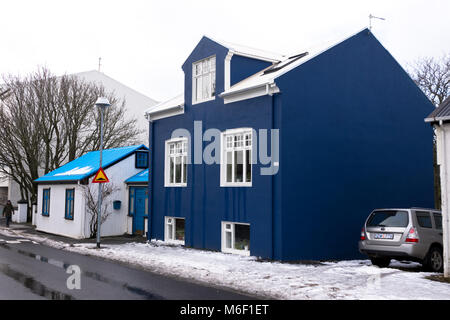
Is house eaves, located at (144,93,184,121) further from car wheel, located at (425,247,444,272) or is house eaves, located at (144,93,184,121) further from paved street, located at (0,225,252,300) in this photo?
car wheel, located at (425,247,444,272)

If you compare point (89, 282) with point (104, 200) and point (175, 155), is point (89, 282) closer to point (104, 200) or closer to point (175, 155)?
point (175, 155)

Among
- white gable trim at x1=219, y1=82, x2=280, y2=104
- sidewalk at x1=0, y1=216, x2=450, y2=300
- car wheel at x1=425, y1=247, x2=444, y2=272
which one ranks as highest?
white gable trim at x1=219, y1=82, x2=280, y2=104

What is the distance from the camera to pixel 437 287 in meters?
9.12

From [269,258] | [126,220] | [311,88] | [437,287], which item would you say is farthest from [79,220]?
[437,287]

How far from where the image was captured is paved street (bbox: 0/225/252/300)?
8359 mm

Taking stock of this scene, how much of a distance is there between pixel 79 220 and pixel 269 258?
10.9 m

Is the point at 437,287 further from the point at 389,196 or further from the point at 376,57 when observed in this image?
the point at 376,57

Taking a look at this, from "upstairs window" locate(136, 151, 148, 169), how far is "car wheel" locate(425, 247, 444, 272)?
15.2 metres

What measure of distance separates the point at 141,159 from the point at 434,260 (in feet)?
50.8

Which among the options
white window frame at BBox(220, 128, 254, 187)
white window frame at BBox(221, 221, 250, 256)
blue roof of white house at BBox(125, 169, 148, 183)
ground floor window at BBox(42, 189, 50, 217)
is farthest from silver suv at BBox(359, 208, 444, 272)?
ground floor window at BBox(42, 189, 50, 217)

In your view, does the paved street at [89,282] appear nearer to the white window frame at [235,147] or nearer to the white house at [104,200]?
the white window frame at [235,147]

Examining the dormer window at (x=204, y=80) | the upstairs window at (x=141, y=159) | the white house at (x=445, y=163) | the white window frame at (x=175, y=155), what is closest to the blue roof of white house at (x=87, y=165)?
the upstairs window at (x=141, y=159)

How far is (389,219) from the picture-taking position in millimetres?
11758
